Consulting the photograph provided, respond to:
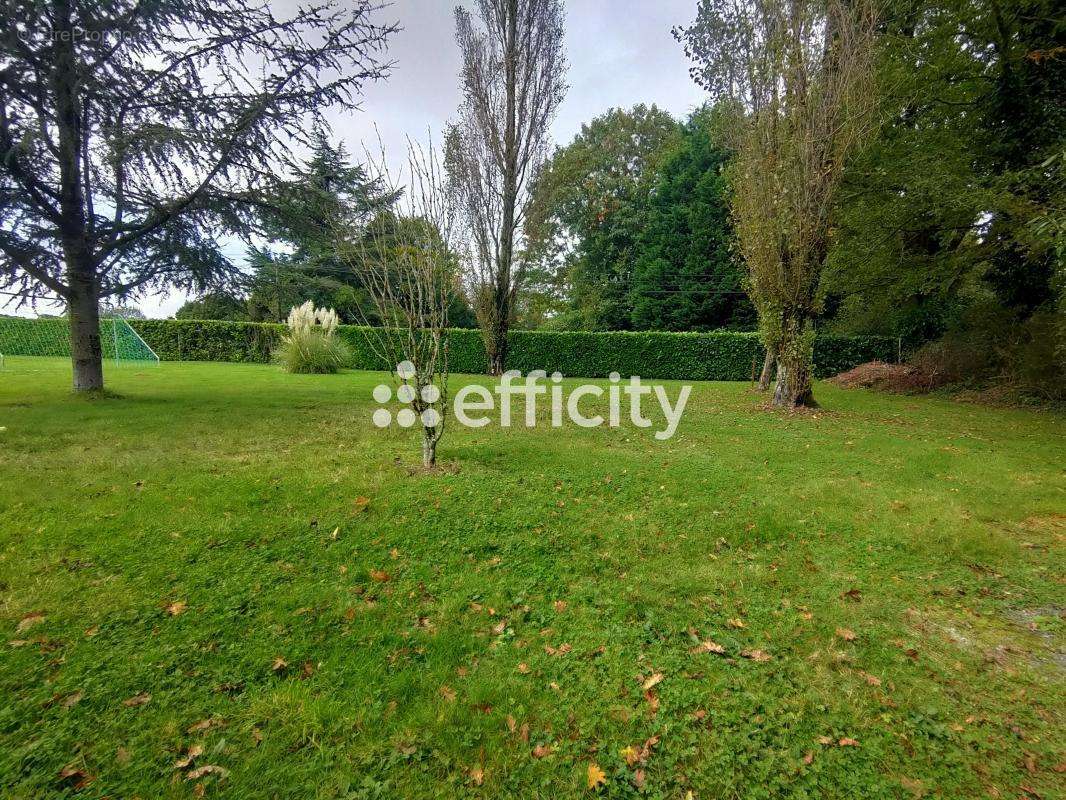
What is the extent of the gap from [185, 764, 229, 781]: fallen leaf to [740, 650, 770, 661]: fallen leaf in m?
2.43

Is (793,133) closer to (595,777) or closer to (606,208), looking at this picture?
(595,777)

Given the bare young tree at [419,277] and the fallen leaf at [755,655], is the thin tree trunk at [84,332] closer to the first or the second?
the bare young tree at [419,277]

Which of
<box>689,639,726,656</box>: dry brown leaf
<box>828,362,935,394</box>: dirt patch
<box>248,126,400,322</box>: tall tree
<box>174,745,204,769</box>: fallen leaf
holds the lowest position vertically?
<box>689,639,726,656</box>: dry brown leaf

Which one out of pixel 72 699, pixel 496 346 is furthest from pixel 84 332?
pixel 496 346

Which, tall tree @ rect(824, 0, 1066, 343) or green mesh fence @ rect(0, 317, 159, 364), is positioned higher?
tall tree @ rect(824, 0, 1066, 343)

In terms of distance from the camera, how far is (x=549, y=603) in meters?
2.90

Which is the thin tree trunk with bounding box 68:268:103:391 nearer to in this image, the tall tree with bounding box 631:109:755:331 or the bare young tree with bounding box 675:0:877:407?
the bare young tree with bounding box 675:0:877:407

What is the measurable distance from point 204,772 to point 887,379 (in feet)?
59.3

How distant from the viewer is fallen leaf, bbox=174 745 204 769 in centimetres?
168

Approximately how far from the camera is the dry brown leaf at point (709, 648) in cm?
247

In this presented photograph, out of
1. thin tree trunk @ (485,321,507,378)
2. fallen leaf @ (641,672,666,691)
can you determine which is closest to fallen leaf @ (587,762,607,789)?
fallen leaf @ (641,672,666,691)

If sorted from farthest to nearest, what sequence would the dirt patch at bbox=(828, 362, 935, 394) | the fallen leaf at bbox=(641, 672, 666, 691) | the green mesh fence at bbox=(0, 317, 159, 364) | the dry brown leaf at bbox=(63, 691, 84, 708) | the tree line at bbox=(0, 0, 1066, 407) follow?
the green mesh fence at bbox=(0, 317, 159, 364)
the dirt patch at bbox=(828, 362, 935, 394)
the tree line at bbox=(0, 0, 1066, 407)
the fallen leaf at bbox=(641, 672, 666, 691)
the dry brown leaf at bbox=(63, 691, 84, 708)

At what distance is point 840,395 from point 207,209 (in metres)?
15.4

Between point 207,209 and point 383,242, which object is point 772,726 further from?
point 207,209
